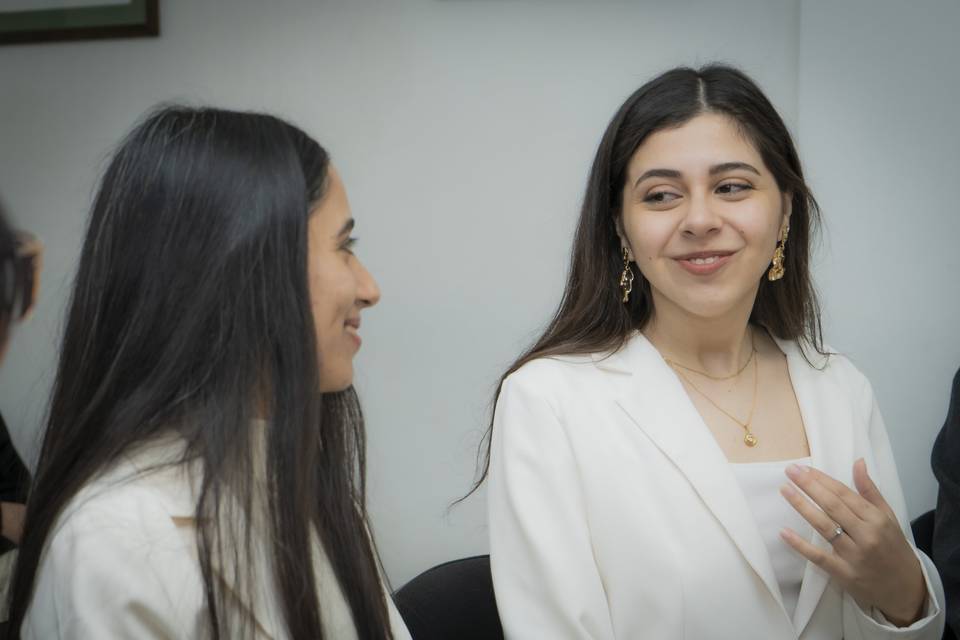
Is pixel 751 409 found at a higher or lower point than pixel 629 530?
higher

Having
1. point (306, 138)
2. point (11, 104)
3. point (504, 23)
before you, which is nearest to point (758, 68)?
point (504, 23)

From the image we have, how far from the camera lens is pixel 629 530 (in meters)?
1.59

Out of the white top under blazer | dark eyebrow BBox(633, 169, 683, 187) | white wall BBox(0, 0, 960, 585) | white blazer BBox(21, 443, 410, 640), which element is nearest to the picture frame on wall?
white wall BBox(0, 0, 960, 585)

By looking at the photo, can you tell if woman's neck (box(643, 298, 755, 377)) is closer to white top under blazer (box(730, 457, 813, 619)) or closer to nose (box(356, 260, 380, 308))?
white top under blazer (box(730, 457, 813, 619))

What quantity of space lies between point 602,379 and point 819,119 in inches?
42.0

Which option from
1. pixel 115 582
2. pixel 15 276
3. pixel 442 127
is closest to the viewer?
pixel 15 276

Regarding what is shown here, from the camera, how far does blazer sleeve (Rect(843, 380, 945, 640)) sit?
5.27 ft

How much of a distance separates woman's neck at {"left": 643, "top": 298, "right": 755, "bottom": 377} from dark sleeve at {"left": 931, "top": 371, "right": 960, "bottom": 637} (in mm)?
499

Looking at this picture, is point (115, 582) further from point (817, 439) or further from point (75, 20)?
point (75, 20)

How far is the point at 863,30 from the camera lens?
234 cm

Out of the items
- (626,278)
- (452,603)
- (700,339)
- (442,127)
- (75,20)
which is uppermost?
(75,20)

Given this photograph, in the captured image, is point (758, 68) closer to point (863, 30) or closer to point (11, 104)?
point (863, 30)

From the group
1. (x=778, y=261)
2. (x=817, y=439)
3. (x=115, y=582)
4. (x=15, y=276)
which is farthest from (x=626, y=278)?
(x=15, y=276)

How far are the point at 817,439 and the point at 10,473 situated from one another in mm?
1884
